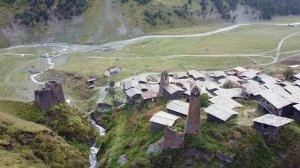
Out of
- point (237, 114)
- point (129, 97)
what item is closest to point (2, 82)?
point (129, 97)

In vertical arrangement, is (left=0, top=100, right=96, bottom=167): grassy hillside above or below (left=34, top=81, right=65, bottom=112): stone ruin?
below

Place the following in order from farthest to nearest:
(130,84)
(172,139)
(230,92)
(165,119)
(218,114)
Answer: (130,84)
(230,92)
(165,119)
(218,114)
(172,139)

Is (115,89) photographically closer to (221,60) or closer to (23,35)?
(221,60)

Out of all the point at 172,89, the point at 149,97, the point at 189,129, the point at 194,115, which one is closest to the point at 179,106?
the point at 189,129

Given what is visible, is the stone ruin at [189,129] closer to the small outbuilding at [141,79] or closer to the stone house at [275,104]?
the stone house at [275,104]

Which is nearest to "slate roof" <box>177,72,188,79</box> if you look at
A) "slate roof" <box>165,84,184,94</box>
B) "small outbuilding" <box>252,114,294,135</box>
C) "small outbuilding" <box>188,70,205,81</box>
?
"small outbuilding" <box>188,70,205,81</box>

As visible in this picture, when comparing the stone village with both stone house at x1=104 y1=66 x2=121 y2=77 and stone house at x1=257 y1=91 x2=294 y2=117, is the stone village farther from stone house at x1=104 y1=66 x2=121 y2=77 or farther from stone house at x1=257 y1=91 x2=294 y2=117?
stone house at x1=104 y1=66 x2=121 y2=77

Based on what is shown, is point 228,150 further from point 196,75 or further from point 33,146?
point 196,75
